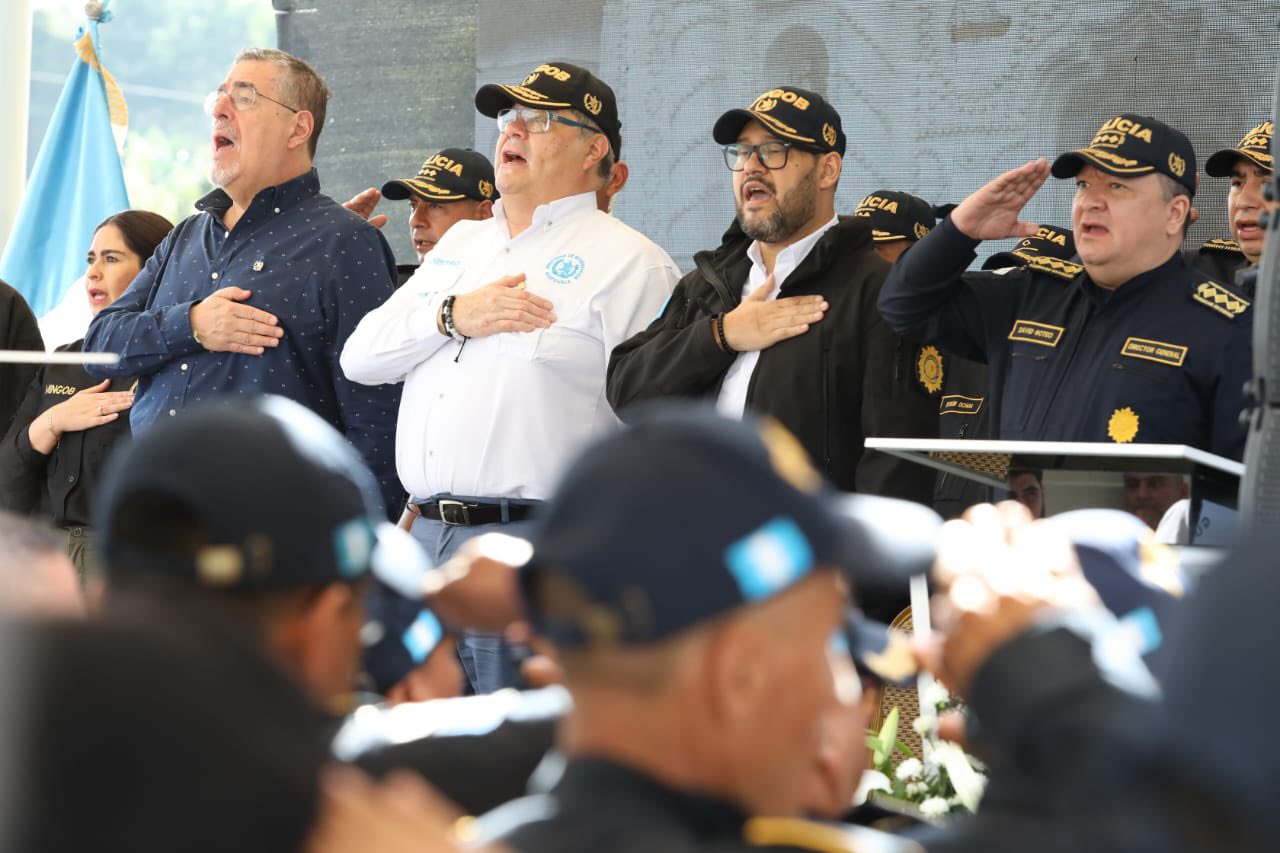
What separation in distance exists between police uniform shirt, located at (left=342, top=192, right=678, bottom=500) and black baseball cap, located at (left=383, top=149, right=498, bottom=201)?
1.34 metres

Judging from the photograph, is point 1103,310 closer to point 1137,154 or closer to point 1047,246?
point 1137,154

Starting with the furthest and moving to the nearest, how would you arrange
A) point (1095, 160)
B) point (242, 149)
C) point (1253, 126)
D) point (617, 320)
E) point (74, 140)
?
point (74, 140)
point (1253, 126)
point (242, 149)
point (617, 320)
point (1095, 160)

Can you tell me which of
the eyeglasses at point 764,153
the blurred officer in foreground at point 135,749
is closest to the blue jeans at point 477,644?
the eyeglasses at point 764,153

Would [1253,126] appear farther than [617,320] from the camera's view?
Yes

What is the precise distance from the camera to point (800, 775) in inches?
50.3

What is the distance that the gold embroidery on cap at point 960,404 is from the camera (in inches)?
191

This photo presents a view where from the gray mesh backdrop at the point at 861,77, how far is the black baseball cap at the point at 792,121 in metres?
1.38

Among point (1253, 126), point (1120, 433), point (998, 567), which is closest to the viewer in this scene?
point (998, 567)

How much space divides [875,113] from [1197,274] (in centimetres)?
214

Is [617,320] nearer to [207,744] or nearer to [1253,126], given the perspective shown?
[1253,126]

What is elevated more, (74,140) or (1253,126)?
(1253,126)

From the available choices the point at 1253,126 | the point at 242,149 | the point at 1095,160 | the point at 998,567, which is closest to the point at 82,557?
the point at 242,149

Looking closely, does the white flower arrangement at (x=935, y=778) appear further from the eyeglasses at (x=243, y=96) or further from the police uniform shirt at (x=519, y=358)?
the eyeglasses at (x=243, y=96)

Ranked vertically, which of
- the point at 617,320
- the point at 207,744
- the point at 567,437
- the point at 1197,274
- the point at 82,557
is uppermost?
the point at 207,744
